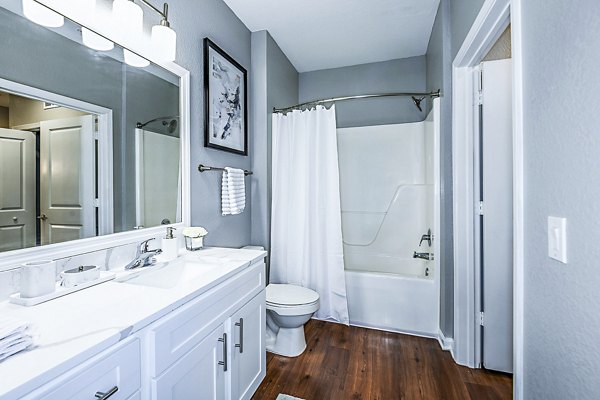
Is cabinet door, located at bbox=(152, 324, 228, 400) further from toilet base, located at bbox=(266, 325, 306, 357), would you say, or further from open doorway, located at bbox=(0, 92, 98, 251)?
toilet base, located at bbox=(266, 325, 306, 357)

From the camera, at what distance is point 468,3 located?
62.9 inches

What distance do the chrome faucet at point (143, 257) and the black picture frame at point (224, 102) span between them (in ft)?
2.57

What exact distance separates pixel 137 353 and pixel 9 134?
2.77 feet

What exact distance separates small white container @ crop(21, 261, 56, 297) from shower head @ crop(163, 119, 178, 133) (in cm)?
92

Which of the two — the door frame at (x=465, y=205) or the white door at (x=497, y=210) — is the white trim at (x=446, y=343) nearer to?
the door frame at (x=465, y=205)

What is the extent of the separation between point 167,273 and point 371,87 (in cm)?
276

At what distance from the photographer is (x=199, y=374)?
110cm

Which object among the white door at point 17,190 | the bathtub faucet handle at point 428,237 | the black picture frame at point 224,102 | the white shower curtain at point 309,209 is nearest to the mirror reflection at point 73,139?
the white door at point 17,190

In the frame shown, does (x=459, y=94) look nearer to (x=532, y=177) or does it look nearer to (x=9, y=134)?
(x=532, y=177)

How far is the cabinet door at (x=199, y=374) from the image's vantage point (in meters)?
0.92

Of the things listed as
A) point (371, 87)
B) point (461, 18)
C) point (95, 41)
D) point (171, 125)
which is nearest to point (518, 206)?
point (461, 18)

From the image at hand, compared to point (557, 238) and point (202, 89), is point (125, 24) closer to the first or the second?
point (202, 89)

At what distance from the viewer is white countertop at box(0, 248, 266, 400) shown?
0.58m

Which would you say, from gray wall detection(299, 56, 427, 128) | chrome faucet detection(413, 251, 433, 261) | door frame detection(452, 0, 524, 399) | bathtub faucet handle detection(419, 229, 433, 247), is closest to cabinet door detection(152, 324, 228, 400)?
door frame detection(452, 0, 524, 399)
